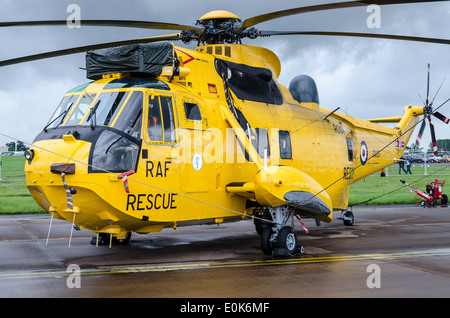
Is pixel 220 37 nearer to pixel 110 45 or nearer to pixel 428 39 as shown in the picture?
pixel 110 45

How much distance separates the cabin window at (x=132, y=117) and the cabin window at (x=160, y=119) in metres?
0.20

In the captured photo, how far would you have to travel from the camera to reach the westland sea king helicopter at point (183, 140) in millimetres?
8516

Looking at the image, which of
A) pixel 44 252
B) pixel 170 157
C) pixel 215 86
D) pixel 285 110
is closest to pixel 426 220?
pixel 285 110

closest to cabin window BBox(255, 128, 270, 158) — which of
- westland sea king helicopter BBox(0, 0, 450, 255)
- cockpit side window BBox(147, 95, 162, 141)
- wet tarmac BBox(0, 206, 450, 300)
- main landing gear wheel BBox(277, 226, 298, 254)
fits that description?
westland sea king helicopter BBox(0, 0, 450, 255)

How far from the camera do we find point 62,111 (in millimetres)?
9711

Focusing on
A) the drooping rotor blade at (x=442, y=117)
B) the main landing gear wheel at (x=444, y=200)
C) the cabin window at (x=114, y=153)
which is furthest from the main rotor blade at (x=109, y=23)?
the main landing gear wheel at (x=444, y=200)

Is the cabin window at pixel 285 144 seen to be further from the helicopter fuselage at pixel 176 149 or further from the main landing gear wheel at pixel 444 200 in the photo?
the main landing gear wheel at pixel 444 200

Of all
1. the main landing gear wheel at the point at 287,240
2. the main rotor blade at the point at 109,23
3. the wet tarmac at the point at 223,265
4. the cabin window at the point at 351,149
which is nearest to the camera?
the wet tarmac at the point at 223,265

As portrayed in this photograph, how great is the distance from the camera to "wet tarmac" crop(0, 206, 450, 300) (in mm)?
7359

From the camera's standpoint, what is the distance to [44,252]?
35.8 ft

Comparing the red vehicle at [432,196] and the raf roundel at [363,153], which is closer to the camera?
the raf roundel at [363,153]

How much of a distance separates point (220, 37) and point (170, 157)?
3762 mm

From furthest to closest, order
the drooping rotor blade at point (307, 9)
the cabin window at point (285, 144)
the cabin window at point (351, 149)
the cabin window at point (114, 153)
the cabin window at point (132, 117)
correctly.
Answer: the cabin window at point (351, 149) → the cabin window at point (285, 144) → the cabin window at point (132, 117) → the cabin window at point (114, 153) → the drooping rotor blade at point (307, 9)

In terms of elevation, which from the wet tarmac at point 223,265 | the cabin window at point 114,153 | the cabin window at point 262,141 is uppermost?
the cabin window at point 262,141
